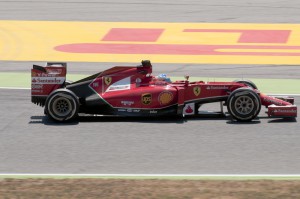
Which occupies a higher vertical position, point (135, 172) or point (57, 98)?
point (57, 98)

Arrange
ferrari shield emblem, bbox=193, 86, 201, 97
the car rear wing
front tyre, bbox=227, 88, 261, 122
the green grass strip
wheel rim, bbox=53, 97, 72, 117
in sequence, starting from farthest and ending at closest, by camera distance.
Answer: the green grass strip < the car rear wing < ferrari shield emblem, bbox=193, 86, 201, 97 < wheel rim, bbox=53, 97, 72, 117 < front tyre, bbox=227, 88, 261, 122

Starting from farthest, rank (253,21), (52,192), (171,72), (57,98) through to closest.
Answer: (253,21) < (171,72) < (57,98) < (52,192)

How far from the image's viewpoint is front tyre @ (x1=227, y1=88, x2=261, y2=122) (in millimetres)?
18203

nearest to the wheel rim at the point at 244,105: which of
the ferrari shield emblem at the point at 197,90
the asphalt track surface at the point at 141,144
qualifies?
the asphalt track surface at the point at 141,144

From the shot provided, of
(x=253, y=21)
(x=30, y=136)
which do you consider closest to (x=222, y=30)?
(x=253, y=21)

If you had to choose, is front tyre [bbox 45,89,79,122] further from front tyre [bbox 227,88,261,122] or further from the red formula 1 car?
front tyre [bbox 227,88,261,122]

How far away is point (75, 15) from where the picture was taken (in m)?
36.7

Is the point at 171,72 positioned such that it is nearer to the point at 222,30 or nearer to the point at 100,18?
the point at 222,30

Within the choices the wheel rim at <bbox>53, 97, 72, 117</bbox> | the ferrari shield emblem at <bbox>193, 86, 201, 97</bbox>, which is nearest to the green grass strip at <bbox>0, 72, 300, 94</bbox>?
the ferrari shield emblem at <bbox>193, 86, 201, 97</bbox>

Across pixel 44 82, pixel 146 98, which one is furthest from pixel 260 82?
pixel 44 82

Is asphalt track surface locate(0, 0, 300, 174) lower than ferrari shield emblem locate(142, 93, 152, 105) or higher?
lower

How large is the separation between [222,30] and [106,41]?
4.36 m

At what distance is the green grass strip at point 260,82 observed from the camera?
2247 cm

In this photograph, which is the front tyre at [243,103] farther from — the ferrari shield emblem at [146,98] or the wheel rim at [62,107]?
the wheel rim at [62,107]
